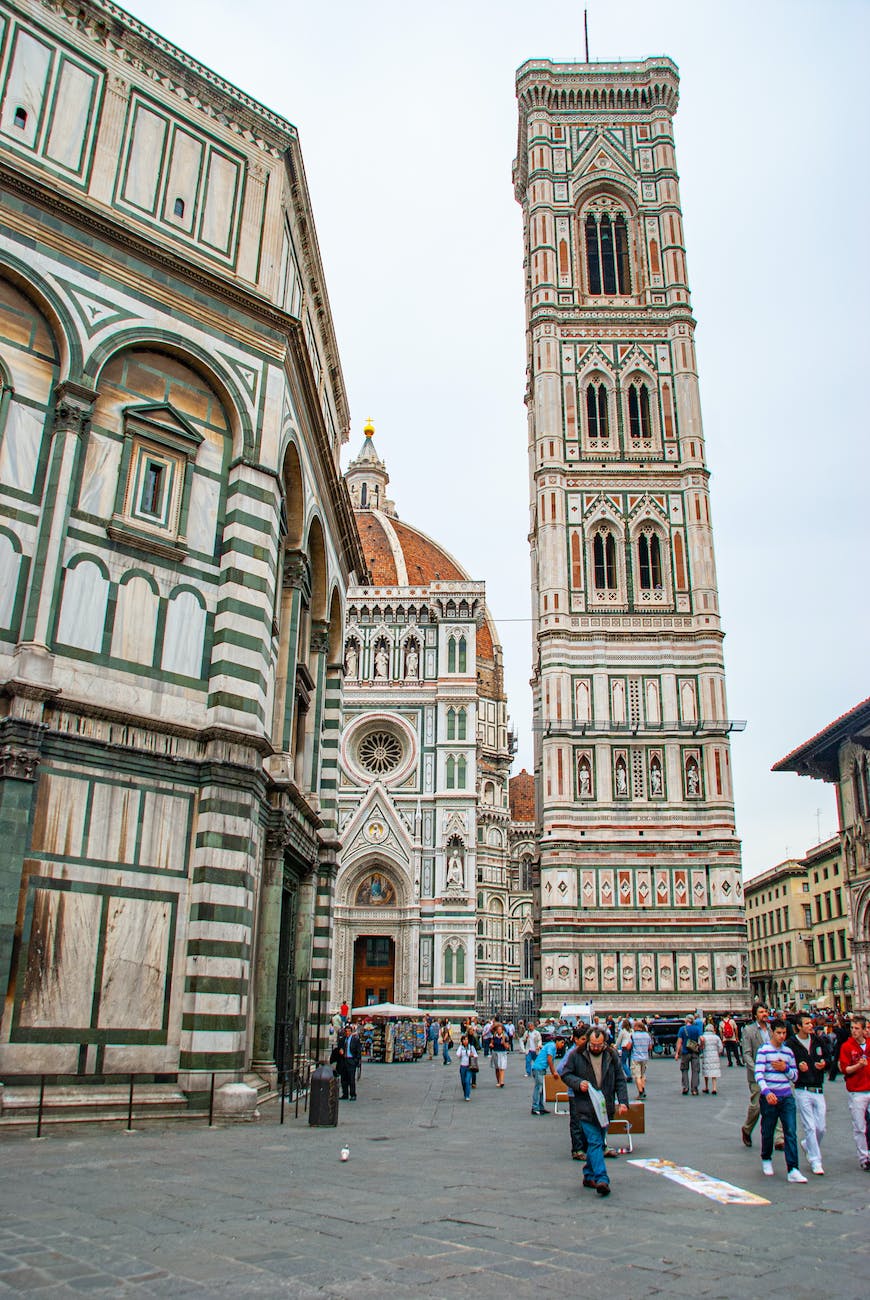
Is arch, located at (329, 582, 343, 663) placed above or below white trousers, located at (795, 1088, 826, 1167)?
above

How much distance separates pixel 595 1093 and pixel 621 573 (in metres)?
42.0

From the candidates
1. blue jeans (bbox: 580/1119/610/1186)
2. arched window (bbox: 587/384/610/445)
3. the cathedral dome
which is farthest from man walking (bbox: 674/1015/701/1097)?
the cathedral dome

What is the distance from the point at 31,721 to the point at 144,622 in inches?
94.5

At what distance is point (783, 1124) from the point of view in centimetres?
948

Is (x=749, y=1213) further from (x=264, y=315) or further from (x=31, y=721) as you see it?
(x=264, y=315)

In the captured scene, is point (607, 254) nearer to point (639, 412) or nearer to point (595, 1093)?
point (639, 412)

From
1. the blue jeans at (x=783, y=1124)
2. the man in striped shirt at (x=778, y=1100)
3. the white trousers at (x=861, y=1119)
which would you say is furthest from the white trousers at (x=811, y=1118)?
the white trousers at (x=861, y=1119)

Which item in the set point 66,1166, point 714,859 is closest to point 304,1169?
point 66,1166

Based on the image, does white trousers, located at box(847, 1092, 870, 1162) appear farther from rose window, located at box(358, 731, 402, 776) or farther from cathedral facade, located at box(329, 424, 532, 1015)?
rose window, located at box(358, 731, 402, 776)

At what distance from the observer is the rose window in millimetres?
58219

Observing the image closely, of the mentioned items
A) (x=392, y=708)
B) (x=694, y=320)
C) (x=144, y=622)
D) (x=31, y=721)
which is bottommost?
(x=31, y=721)

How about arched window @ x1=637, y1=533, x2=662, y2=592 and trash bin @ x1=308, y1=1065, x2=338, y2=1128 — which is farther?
arched window @ x1=637, y1=533, x2=662, y2=592

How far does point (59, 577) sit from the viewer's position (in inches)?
538

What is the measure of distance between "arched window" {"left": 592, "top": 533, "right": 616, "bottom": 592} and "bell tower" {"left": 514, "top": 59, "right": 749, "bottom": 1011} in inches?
3.7
